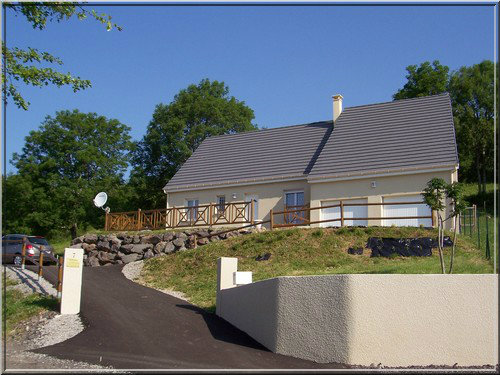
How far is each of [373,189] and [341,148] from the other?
3.27 m

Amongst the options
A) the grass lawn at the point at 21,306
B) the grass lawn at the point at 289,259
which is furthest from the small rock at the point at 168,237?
the grass lawn at the point at 21,306

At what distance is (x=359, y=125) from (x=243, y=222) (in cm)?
796

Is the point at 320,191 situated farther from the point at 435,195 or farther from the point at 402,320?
the point at 402,320

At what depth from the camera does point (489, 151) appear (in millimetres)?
41312

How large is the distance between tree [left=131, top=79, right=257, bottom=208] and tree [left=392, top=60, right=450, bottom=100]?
12.9 metres

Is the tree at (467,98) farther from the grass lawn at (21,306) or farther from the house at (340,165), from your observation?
the grass lawn at (21,306)

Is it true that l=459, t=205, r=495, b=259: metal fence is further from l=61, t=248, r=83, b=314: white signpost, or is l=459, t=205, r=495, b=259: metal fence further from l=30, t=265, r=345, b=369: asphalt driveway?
l=61, t=248, r=83, b=314: white signpost

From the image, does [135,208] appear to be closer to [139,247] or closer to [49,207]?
[49,207]

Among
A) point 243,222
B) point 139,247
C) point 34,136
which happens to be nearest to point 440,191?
point 243,222

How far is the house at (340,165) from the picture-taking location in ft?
80.9

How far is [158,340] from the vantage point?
11.9m

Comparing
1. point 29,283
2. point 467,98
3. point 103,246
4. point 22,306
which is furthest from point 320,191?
point 467,98

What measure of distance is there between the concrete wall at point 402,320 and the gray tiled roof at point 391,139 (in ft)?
46.0

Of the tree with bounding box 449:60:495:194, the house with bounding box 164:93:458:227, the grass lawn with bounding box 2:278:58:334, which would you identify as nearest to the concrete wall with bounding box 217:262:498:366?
the grass lawn with bounding box 2:278:58:334
